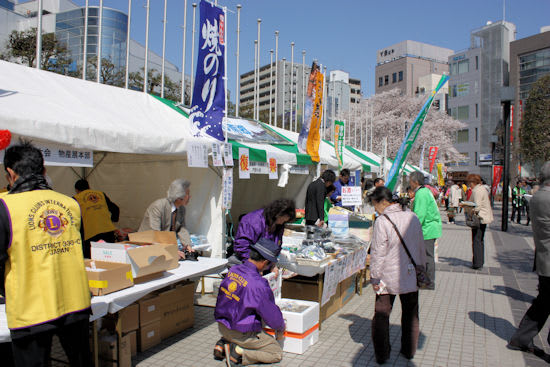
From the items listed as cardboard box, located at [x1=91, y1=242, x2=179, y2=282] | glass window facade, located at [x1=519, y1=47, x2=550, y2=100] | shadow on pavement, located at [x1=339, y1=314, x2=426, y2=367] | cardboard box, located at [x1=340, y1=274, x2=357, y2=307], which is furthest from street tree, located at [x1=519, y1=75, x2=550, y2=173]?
glass window facade, located at [x1=519, y1=47, x2=550, y2=100]

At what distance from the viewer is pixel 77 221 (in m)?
2.43

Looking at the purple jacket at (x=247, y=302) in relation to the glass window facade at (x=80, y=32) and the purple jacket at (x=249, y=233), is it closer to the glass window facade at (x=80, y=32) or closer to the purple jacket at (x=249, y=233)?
the purple jacket at (x=249, y=233)

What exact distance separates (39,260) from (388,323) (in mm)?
2940

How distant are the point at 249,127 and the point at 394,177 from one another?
3265mm

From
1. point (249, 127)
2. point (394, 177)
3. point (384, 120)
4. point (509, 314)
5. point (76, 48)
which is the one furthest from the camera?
point (384, 120)

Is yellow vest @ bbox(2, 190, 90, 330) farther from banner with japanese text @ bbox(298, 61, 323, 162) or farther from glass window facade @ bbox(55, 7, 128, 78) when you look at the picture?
glass window facade @ bbox(55, 7, 128, 78)

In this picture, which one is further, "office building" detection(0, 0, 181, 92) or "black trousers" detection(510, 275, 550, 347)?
"office building" detection(0, 0, 181, 92)

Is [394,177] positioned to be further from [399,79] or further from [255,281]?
[399,79]

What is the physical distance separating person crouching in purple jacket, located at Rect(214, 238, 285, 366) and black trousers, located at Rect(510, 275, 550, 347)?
243 cm

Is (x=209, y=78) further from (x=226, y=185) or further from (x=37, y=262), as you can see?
(x=37, y=262)

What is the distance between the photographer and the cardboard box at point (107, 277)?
10.7 ft

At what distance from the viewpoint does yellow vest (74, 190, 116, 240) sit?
17.1 feet

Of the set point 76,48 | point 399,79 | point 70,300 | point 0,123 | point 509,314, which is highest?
point 399,79

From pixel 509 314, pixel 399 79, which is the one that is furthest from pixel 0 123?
pixel 399 79
